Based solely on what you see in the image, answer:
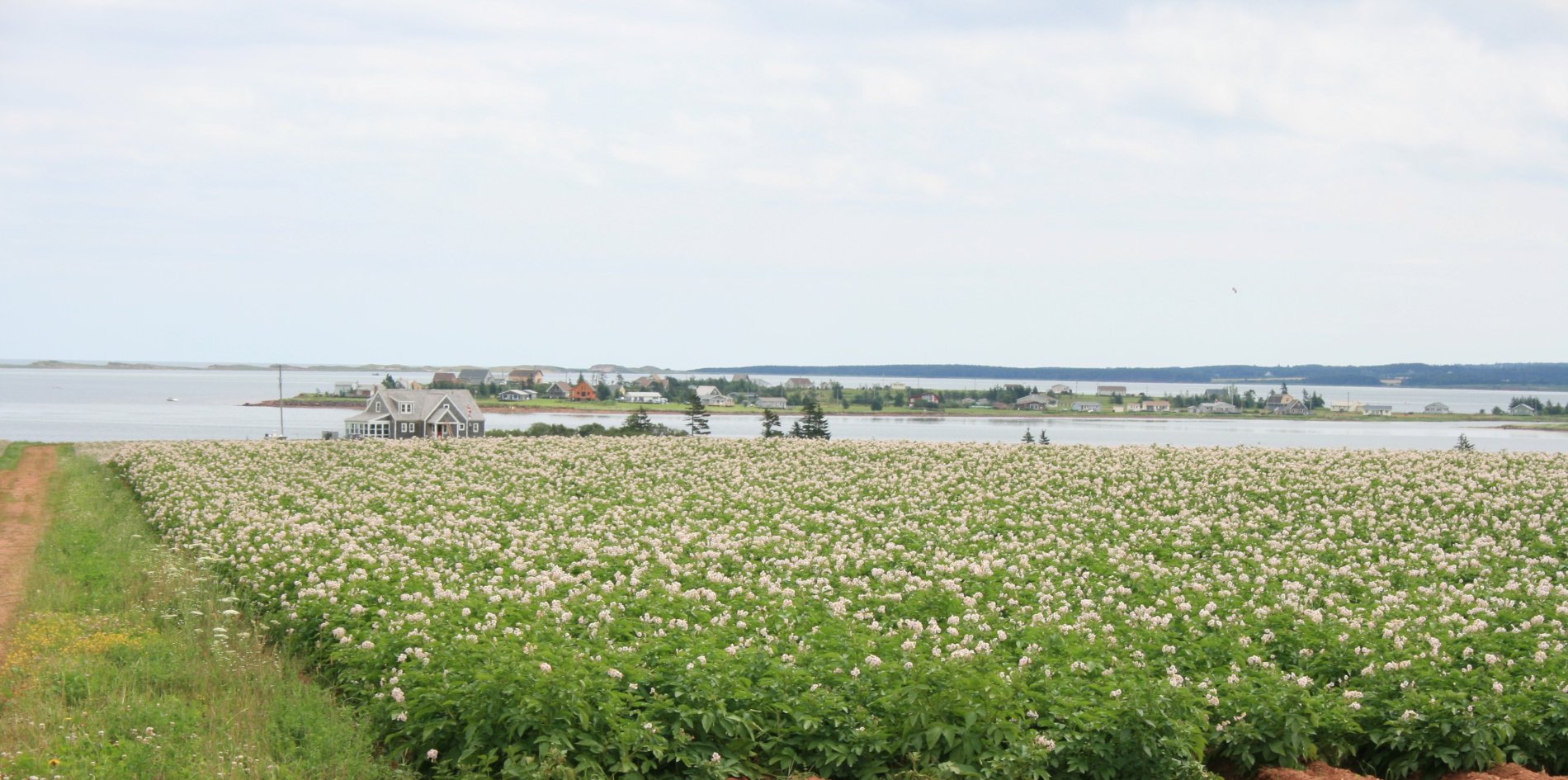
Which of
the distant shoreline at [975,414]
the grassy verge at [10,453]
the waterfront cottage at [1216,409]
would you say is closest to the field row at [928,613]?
the grassy verge at [10,453]

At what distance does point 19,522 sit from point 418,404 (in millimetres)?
40879

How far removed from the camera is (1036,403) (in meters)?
150

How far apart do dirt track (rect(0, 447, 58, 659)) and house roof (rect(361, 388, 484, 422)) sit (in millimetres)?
20789

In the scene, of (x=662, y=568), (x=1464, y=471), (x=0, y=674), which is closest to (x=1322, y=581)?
(x=662, y=568)

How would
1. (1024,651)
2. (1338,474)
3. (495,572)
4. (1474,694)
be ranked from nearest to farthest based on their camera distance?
(1474,694) → (1024,651) → (495,572) → (1338,474)

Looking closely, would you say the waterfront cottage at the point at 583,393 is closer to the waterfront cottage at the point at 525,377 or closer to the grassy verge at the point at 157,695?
the waterfront cottage at the point at 525,377

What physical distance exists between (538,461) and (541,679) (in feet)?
68.6

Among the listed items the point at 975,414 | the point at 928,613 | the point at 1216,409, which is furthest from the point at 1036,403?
the point at 928,613

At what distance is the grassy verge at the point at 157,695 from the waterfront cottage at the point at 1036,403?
450 feet

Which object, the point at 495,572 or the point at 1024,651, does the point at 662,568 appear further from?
the point at 1024,651

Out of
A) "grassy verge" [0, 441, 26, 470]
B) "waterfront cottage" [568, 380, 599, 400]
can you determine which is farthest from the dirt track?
"waterfront cottage" [568, 380, 599, 400]

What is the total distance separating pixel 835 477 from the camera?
25.9m

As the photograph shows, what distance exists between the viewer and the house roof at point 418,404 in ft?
214

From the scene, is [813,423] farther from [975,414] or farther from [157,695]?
[975,414]
